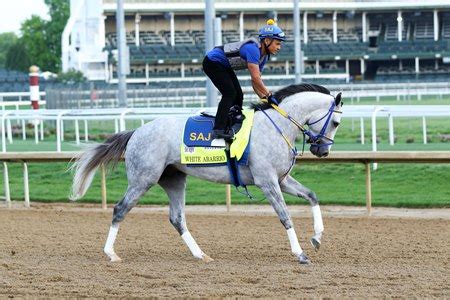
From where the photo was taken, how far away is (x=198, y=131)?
34.0 ft

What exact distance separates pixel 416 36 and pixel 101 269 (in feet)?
176

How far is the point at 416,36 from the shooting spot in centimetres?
6184

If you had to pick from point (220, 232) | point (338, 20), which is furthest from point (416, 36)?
point (220, 232)

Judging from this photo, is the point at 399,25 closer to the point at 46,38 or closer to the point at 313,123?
the point at 46,38

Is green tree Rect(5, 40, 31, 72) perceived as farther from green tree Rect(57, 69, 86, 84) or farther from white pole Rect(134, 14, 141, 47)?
green tree Rect(57, 69, 86, 84)

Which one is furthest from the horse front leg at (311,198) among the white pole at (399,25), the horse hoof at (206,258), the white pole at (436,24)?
the white pole at (436,24)

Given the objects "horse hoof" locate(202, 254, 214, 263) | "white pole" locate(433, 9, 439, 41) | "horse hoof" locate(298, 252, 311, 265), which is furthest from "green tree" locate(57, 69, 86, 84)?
"horse hoof" locate(298, 252, 311, 265)

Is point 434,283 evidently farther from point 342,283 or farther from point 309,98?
A: point 309,98

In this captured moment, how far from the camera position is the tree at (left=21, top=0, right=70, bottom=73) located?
75.8 meters

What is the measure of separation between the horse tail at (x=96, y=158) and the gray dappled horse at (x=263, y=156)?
54 mm

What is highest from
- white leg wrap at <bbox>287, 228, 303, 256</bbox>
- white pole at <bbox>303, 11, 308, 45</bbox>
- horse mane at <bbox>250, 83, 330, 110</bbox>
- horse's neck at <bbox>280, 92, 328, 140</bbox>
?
white pole at <bbox>303, 11, 308, 45</bbox>

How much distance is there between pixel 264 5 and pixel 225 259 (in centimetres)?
4856

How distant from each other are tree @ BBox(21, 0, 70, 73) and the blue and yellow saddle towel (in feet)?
212

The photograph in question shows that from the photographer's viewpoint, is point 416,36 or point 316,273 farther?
point 416,36
